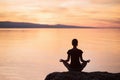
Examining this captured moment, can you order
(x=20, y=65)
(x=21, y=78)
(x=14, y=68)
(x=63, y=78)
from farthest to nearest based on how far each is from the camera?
1. (x=20, y=65)
2. (x=14, y=68)
3. (x=21, y=78)
4. (x=63, y=78)

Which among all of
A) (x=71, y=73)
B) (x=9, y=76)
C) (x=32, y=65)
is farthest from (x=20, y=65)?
(x=71, y=73)

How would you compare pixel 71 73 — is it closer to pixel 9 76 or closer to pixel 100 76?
pixel 100 76

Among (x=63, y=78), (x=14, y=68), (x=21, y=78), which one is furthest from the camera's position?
(x=14, y=68)

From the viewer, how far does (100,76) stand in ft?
32.7

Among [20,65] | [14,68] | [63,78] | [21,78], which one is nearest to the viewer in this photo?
[63,78]

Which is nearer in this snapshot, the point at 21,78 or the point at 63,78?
the point at 63,78

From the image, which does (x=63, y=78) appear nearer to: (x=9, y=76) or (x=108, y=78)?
(x=108, y=78)

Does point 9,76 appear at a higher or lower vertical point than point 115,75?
lower

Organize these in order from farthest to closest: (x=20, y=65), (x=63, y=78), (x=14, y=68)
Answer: (x=20, y=65) → (x=14, y=68) → (x=63, y=78)

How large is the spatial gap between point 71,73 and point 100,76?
0.83 m

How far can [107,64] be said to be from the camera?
100 ft

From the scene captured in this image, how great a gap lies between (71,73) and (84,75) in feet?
1.26

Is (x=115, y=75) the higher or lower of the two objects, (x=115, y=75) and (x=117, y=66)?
the higher

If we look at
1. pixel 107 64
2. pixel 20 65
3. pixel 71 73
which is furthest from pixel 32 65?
pixel 71 73
